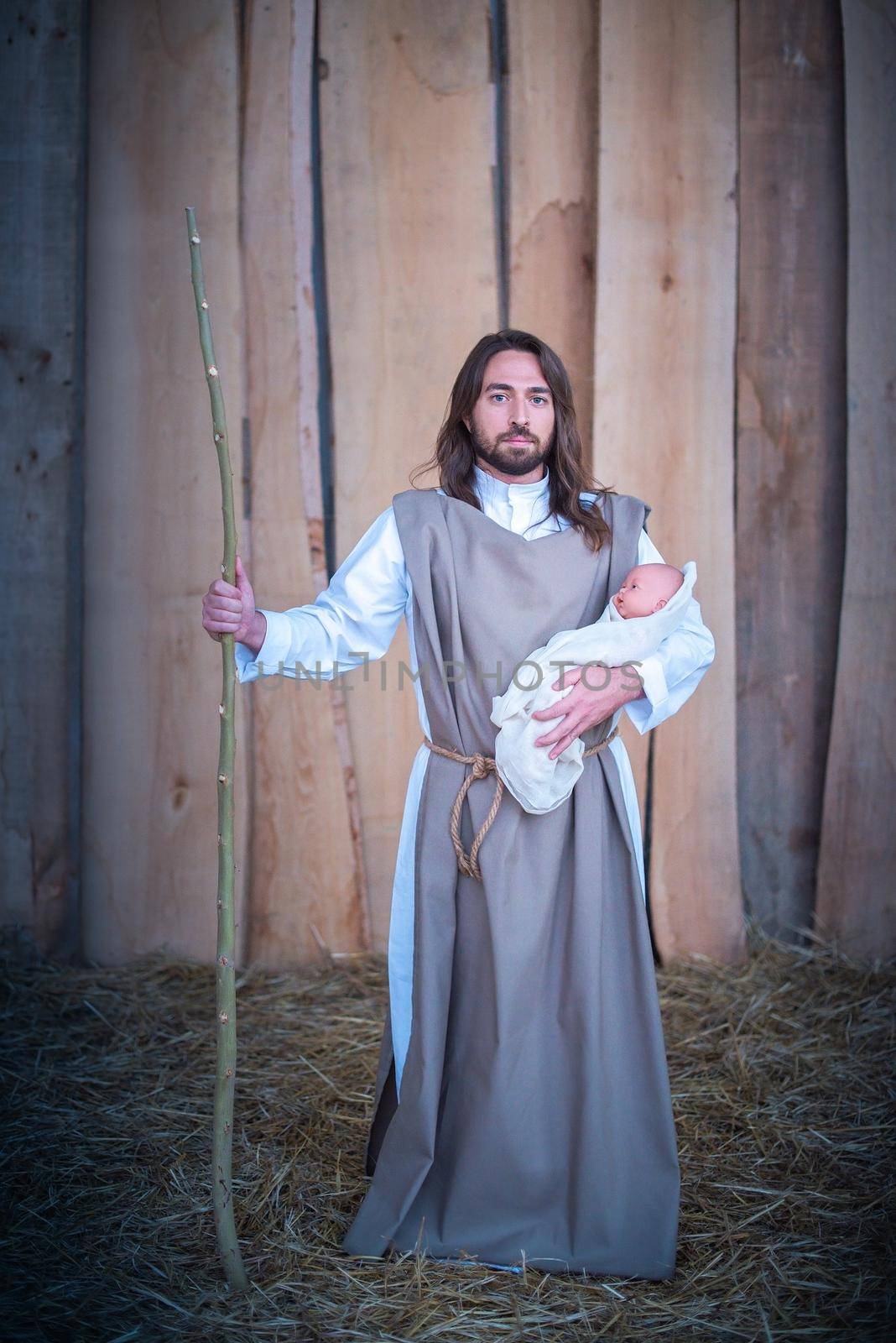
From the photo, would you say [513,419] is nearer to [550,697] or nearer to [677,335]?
[550,697]

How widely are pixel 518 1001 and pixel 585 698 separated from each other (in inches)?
23.5

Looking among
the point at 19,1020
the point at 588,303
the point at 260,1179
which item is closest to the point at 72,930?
the point at 19,1020

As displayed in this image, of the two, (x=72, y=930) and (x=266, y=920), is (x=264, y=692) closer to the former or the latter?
(x=266, y=920)

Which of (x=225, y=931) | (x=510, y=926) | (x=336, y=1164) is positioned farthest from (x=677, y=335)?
(x=336, y=1164)

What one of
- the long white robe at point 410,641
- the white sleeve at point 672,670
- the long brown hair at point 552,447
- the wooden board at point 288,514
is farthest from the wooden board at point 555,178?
the white sleeve at point 672,670

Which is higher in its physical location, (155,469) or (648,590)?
(155,469)

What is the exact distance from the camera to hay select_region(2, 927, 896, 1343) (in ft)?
6.95

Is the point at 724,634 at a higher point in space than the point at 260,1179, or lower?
higher

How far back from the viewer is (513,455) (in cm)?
249

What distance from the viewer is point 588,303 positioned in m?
3.77

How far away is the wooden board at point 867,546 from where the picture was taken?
145 inches

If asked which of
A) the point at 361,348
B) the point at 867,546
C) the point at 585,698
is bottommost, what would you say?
the point at 585,698

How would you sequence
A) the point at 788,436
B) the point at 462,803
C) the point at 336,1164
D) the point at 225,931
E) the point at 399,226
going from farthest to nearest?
the point at 788,436
the point at 399,226
the point at 336,1164
the point at 462,803
the point at 225,931

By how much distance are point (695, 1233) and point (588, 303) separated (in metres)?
2.69
